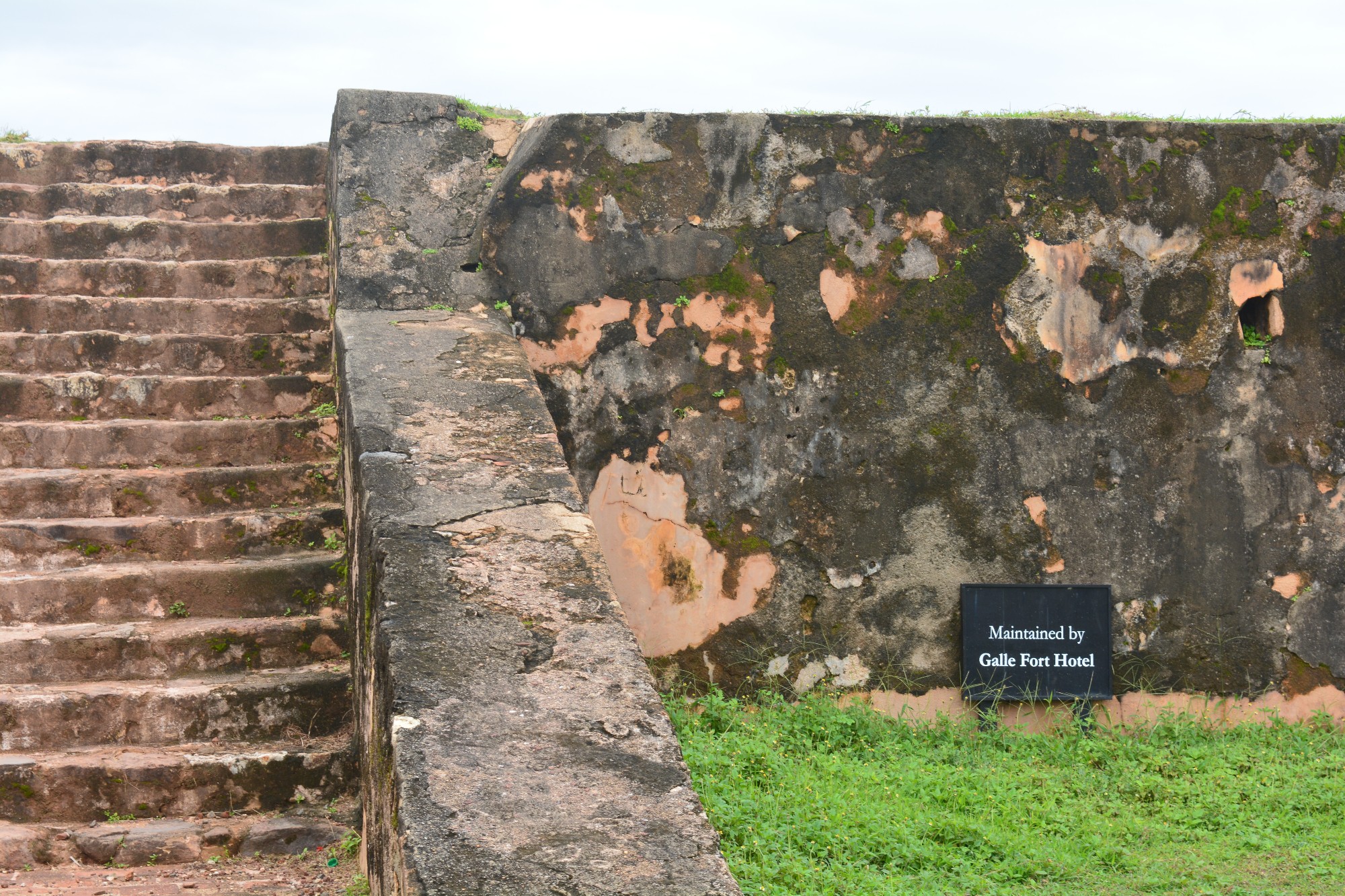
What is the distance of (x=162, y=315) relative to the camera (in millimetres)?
5082

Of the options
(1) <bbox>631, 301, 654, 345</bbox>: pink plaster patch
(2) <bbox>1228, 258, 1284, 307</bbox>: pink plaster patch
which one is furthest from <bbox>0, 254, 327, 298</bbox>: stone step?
(2) <bbox>1228, 258, 1284, 307</bbox>: pink plaster patch

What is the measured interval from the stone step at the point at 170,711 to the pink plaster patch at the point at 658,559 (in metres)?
1.18

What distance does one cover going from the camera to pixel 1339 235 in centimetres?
473

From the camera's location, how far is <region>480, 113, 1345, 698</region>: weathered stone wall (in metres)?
4.42

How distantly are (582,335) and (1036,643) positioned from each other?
2.10m

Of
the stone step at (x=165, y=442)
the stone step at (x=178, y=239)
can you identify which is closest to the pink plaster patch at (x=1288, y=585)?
the stone step at (x=165, y=442)

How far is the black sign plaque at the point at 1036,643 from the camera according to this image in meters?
4.52

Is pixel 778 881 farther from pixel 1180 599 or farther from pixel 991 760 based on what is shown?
pixel 1180 599

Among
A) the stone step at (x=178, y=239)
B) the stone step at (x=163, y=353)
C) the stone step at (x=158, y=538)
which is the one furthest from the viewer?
the stone step at (x=178, y=239)

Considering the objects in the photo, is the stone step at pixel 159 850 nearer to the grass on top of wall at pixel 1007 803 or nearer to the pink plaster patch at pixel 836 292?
the grass on top of wall at pixel 1007 803

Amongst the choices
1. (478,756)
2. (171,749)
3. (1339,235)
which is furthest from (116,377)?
(1339,235)

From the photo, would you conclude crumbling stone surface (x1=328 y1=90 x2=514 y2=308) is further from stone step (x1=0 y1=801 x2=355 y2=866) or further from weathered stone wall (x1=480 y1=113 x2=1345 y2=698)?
stone step (x1=0 y1=801 x2=355 y2=866)

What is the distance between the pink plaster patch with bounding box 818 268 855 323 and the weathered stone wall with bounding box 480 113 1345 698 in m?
0.01

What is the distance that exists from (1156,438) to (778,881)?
2.56 meters
